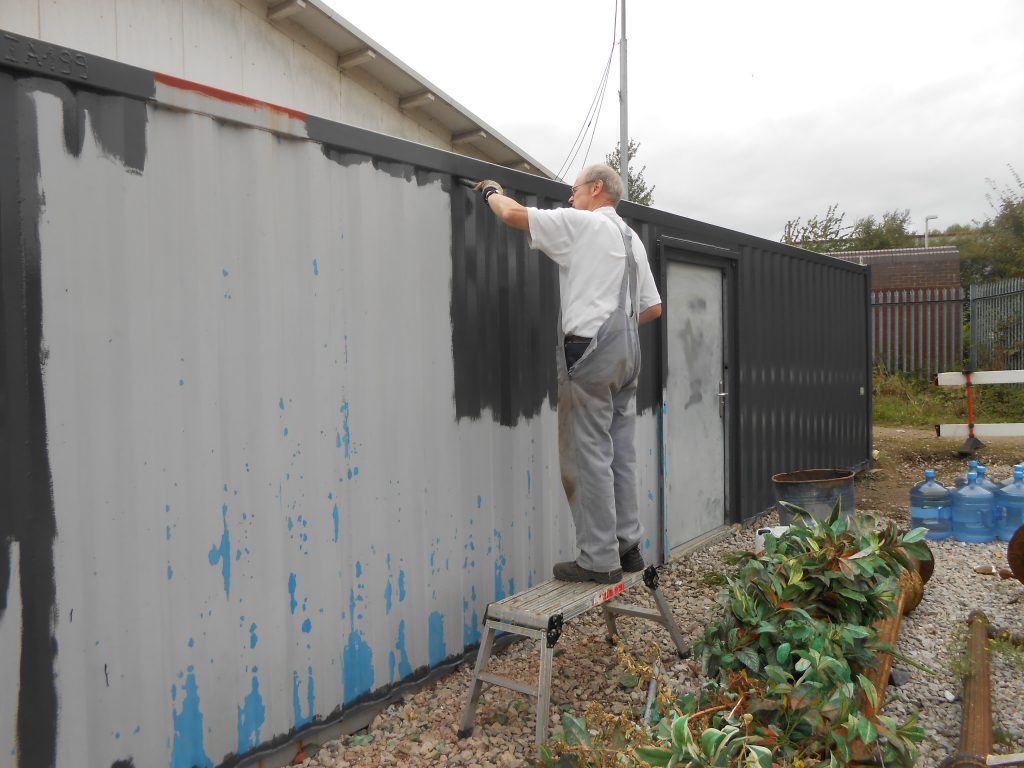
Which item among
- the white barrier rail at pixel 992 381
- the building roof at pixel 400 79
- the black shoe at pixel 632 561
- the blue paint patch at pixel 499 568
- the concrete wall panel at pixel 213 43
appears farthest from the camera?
the white barrier rail at pixel 992 381

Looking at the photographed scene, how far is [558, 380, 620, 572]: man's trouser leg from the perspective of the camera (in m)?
3.33

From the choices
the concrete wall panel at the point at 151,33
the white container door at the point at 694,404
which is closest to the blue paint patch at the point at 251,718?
the white container door at the point at 694,404

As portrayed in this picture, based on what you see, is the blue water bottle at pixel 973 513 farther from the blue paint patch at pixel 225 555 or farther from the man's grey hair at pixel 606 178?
the blue paint patch at pixel 225 555

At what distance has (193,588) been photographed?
2604 mm

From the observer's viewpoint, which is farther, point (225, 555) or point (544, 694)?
point (544, 694)

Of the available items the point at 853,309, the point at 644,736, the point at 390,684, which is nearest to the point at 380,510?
the point at 390,684

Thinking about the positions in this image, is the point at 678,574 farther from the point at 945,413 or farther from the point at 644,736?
the point at 945,413

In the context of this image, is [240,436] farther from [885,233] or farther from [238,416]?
[885,233]

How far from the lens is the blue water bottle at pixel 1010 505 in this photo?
19.4ft

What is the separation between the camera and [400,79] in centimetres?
895

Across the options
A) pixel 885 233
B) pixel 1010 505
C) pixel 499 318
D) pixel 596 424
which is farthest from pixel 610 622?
pixel 885 233

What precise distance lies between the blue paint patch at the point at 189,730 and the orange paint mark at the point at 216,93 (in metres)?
1.94

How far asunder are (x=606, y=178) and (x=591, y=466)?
1.35 m

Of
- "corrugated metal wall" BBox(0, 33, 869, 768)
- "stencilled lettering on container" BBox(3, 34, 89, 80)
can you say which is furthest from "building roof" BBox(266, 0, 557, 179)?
"stencilled lettering on container" BBox(3, 34, 89, 80)
